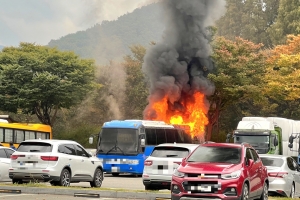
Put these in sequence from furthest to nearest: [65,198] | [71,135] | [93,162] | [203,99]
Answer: [71,135] < [203,99] < [93,162] < [65,198]

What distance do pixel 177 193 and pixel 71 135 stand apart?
51.9 m

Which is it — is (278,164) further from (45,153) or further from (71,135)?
(71,135)

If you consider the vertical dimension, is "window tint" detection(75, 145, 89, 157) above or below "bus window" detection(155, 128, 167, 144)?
below

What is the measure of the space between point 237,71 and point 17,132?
998 inches

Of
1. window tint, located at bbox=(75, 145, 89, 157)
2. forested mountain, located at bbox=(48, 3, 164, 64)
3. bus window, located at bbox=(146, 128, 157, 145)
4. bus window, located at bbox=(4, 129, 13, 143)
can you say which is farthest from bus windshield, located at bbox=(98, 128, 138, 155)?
forested mountain, located at bbox=(48, 3, 164, 64)

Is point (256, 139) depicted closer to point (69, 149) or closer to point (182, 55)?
point (69, 149)

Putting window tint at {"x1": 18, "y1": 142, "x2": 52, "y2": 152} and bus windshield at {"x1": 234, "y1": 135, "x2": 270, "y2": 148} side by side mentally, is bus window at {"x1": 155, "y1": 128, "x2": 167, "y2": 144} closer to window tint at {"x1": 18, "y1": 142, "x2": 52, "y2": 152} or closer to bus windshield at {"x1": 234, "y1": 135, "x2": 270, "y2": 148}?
bus windshield at {"x1": 234, "y1": 135, "x2": 270, "y2": 148}

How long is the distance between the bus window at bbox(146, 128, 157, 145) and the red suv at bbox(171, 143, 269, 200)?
1744cm

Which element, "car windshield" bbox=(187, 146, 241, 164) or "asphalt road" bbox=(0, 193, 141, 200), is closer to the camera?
"car windshield" bbox=(187, 146, 241, 164)

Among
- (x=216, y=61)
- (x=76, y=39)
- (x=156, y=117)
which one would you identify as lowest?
(x=156, y=117)

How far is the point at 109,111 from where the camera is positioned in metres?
85.6

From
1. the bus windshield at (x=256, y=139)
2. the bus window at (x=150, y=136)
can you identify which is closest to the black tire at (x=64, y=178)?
the bus window at (x=150, y=136)

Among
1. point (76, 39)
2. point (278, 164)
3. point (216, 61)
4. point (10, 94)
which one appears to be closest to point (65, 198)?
point (278, 164)

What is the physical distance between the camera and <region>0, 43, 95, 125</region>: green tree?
201ft
